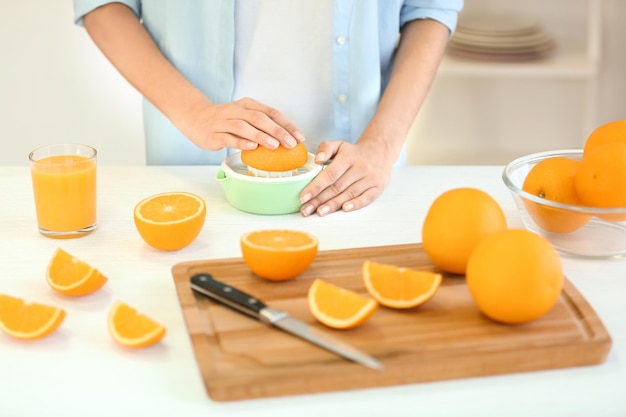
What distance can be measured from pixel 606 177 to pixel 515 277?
0.31 metres

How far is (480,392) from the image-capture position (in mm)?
934

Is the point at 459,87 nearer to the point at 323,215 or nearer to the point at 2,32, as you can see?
the point at 2,32

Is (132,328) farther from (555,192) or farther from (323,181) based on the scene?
(555,192)

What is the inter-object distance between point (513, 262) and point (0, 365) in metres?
0.58

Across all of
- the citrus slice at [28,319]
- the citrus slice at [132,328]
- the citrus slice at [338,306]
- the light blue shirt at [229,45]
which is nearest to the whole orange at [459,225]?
the citrus slice at [338,306]

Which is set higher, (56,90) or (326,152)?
(326,152)

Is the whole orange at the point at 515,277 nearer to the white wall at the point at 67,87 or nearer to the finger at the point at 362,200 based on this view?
the finger at the point at 362,200

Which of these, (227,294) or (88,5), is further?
(88,5)

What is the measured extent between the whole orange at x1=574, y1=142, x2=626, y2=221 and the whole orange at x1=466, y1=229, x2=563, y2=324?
0.79 feet

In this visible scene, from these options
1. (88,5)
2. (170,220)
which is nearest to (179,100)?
(88,5)

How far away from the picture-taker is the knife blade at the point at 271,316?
0.94 meters

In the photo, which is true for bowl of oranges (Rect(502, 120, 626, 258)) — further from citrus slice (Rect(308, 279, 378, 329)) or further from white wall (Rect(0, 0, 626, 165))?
white wall (Rect(0, 0, 626, 165))

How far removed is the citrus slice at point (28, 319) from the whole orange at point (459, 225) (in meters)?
0.48

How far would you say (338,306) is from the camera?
102 cm
